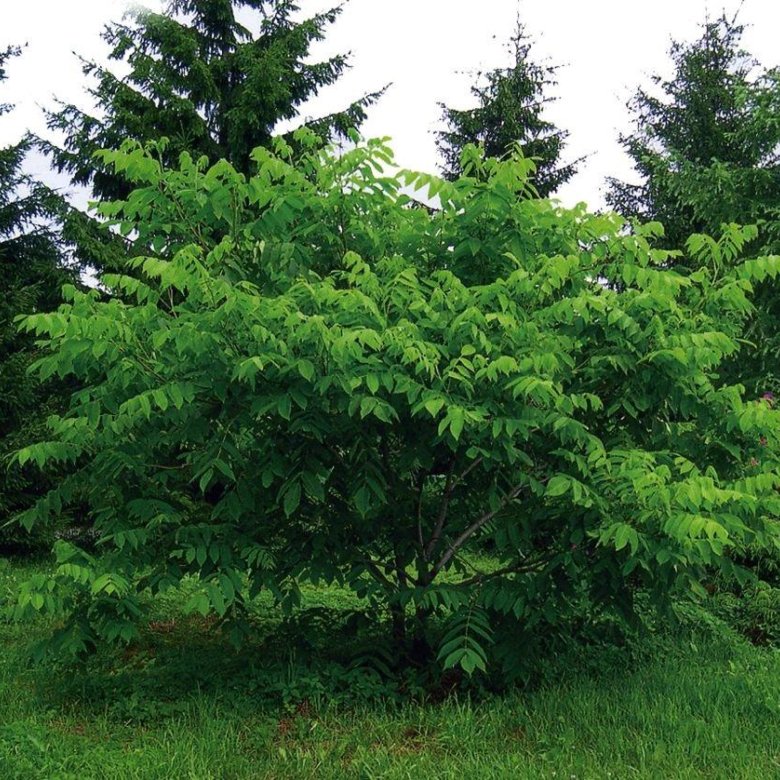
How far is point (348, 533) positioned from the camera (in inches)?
190

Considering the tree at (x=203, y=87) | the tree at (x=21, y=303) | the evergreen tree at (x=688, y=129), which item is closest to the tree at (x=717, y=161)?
the evergreen tree at (x=688, y=129)

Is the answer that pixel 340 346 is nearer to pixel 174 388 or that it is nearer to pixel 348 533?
pixel 174 388

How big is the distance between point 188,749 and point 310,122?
917 centimetres

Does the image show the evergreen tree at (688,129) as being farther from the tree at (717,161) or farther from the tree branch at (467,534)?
the tree branch at (467,534)

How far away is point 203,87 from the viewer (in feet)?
36.9

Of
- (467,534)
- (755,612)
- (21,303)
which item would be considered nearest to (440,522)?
(467,534)

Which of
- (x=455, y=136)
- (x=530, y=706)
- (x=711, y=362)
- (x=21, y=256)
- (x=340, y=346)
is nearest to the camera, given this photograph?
(x=340, y=346)

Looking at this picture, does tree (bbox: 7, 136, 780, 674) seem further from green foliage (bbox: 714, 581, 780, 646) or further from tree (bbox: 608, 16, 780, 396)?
tree (bbox: 608, 16, 780, 396)

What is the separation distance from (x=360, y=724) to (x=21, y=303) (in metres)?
7.90

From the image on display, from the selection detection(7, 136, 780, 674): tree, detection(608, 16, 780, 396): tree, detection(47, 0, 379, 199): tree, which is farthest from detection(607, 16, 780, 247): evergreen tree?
detection(7, 136, 780, 674): tree

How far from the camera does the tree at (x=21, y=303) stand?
32.7 ft

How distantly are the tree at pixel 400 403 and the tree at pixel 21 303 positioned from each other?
574 centimetres

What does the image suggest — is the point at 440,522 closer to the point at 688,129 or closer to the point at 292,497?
the point at 292,497

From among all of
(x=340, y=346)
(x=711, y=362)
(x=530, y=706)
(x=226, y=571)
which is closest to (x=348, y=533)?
(x=226, y=571)
